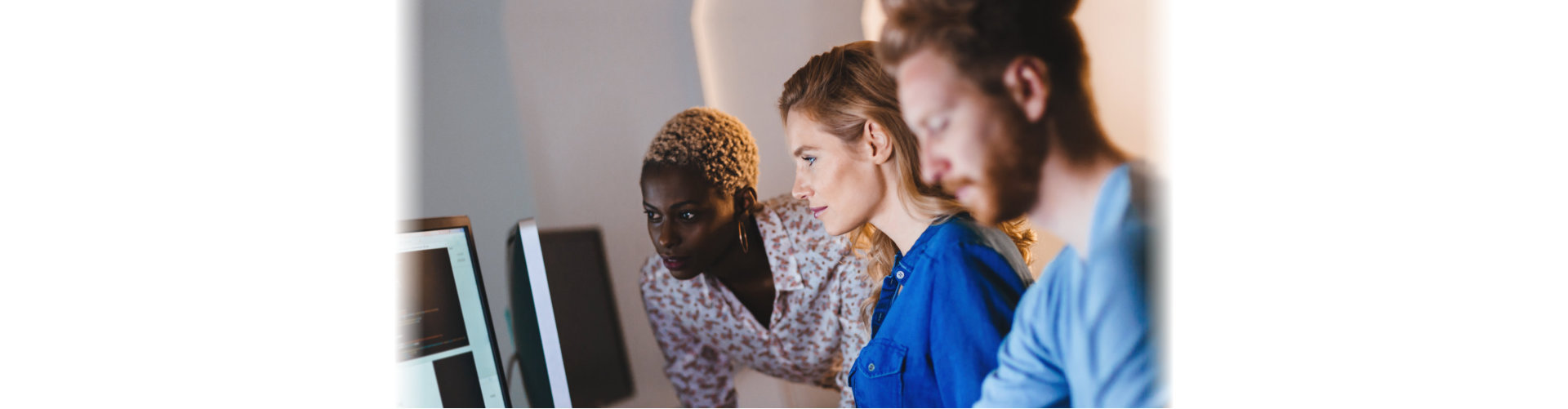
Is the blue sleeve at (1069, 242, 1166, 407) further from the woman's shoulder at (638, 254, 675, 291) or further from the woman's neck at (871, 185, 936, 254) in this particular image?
the woman's shoulder at (638, 254, 675, 291)

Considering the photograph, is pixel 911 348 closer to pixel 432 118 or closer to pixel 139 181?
pixel 432 118

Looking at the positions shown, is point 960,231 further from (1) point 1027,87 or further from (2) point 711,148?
(2) point 711,148

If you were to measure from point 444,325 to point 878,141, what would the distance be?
2.21ft

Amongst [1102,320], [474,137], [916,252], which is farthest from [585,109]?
[1102,320]

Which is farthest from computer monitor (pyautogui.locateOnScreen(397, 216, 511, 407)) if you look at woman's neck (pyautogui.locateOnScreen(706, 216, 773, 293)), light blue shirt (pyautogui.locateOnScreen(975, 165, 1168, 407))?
light blue shirt (pyautogui.locateOnScreen(975, 165, 1168, 407))

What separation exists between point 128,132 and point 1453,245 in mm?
1490

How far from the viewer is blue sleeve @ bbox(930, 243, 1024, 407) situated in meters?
0.83

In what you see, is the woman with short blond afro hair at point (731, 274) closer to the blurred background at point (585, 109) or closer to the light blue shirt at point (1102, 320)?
the blurred background at point (585, 109)

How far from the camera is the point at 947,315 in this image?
85 cm

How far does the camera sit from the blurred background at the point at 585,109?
41.5 inches

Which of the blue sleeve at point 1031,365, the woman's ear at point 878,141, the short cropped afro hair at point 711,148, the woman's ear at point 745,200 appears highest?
the short cropped afro hair at point 711,148

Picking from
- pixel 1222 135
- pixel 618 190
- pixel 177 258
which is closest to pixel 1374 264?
pixel 1222 135

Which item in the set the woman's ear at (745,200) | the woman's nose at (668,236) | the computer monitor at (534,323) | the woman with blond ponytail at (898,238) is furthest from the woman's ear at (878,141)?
the computer monitor at (534,323)

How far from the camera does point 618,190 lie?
3.74 ft
